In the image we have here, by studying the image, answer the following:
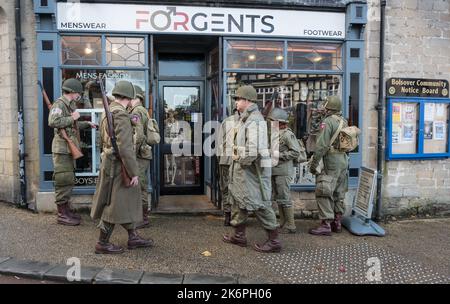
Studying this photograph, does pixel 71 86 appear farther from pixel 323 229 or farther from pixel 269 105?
pixel 323 229

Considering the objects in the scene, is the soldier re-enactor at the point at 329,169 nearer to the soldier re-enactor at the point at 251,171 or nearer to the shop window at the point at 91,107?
the soldier re-enactor at the point at 251,171

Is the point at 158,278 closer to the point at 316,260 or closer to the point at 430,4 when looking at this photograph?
the point at 316,260

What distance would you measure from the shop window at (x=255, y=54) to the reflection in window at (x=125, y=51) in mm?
1456

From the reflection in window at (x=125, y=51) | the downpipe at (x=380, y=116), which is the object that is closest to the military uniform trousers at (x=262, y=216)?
the downpipe at (x=380, y=116)

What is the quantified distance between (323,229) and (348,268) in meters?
1.39

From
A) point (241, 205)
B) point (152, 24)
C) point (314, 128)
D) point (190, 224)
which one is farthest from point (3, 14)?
point (314, 128)

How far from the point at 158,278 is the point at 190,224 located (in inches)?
88.5

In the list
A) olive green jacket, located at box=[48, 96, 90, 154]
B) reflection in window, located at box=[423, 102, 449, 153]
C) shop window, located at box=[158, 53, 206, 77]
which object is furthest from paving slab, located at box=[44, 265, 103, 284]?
A: reflection in window, located at box=[423, 102, 449, 153]

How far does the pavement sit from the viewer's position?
→ 4406mm

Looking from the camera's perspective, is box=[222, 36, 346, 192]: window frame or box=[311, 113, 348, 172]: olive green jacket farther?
box=[222, 36, 346, 192]: window frame

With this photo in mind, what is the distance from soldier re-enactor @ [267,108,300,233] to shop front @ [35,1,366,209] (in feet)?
3.02

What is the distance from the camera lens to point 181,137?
8.25m

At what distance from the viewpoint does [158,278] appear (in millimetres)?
4270

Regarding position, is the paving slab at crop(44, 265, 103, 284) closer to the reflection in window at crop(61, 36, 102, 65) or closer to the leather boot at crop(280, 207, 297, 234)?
the leather boot at crop(280, 207, 297, 234)
